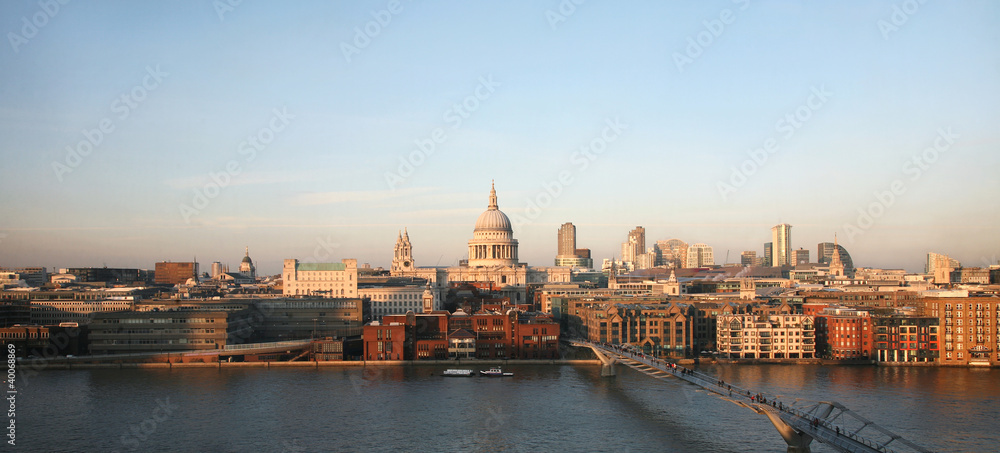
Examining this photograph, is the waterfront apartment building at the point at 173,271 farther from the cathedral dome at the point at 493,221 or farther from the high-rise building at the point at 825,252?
the high-rise building at the point at 825,252

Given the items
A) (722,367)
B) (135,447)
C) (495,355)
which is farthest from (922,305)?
(135,447)

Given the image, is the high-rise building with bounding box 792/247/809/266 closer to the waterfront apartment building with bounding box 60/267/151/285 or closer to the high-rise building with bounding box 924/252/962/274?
the high-rise building with bounding box 924/252/962/274

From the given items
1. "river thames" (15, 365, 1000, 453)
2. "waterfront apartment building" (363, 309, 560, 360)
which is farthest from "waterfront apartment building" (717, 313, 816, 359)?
"waterfront apartment building" (363, 309, 560, 360)

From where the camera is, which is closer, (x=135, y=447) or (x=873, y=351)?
(x=135, y=447)

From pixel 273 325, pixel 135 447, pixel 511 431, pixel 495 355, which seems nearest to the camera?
pixel 135 447

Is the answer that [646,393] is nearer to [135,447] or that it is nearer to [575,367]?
[575,367]

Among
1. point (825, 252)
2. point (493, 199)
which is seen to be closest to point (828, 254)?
point (825, 252)

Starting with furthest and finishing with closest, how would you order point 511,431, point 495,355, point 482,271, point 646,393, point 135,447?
point 482,271 < point 495,355 < point 646,393 < point 511,431 < point 135,447
